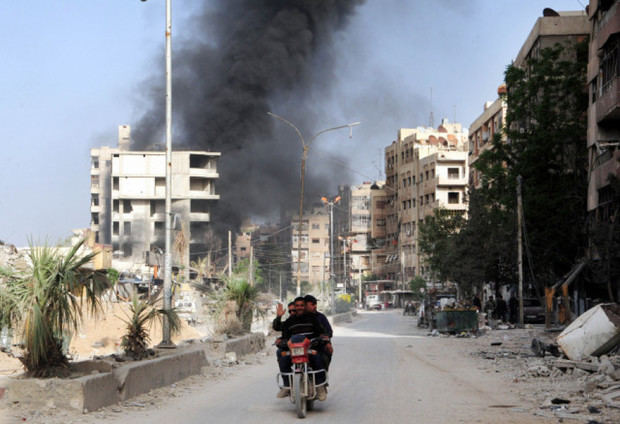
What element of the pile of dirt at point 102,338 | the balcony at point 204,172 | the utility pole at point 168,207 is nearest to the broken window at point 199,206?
the balcony at point 204,172

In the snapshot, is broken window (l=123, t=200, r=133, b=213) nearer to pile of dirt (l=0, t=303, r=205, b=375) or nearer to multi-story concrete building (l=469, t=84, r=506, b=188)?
multi-story concrete building (l=469, t=84, r=506, b=188)

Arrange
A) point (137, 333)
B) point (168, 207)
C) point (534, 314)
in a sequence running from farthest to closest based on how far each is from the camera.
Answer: point (534, 314), point (168, 207), point (137, 333)

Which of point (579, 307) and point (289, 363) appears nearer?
point (289, 363)

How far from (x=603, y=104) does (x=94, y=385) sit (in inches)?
1160

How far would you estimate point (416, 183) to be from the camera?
120 metres

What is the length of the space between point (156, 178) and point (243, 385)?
8548 cm

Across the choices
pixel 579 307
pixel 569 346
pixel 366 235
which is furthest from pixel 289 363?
pixel 366 235

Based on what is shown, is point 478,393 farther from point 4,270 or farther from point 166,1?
point 166,1

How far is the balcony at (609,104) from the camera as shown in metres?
32.6

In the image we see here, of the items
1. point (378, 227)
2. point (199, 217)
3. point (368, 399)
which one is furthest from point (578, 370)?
point (378, 227)

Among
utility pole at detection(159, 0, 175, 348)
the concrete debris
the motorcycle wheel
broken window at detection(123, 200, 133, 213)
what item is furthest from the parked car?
broken window at detection(123, 200, 133, 213)

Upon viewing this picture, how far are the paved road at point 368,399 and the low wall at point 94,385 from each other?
0.34 meters

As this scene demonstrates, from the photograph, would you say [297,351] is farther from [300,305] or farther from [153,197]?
[153,197]

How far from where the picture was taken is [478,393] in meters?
12.8
